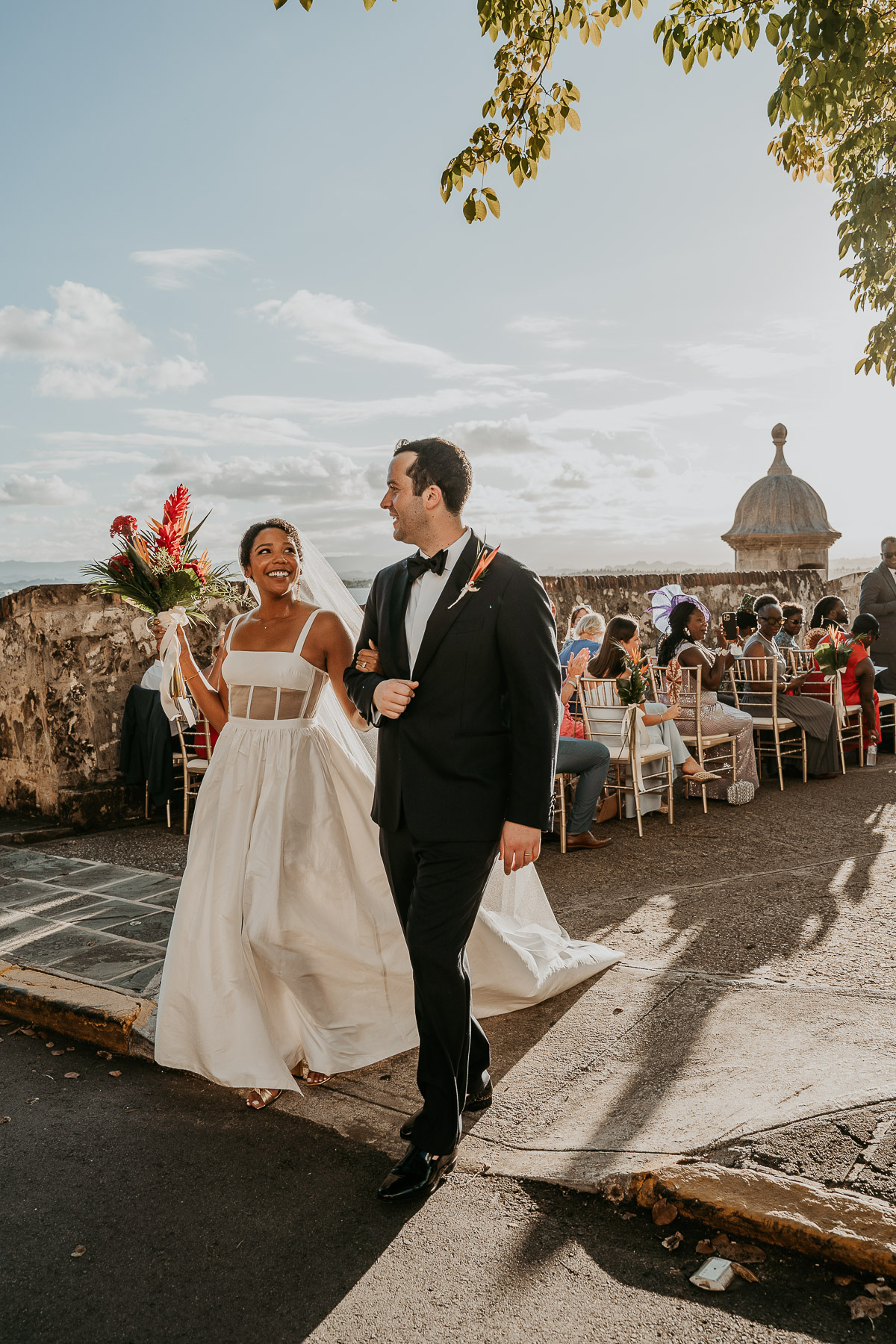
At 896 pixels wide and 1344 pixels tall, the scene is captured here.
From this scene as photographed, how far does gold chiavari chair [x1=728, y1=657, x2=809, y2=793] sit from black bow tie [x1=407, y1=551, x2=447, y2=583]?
271 inches

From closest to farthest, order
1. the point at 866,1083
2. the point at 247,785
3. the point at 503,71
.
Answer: the point at 866,1083 < the point at 247,785 < the point at 503,71

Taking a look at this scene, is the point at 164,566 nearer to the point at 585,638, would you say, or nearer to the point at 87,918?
the point at 87,918

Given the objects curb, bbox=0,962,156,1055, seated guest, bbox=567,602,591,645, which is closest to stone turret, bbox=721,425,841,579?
seated guest, bbox=567,602,591,645

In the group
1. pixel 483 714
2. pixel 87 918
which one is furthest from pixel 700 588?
pixel 483 714

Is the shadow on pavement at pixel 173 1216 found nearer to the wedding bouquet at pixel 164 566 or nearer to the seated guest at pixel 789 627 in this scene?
the wedding bouquet at pixel 164 566

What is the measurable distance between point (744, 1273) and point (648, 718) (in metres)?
5.44

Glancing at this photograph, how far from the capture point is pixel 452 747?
2.87m

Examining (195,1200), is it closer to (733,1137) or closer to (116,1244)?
(116,1244)

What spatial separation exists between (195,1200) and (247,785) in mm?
1392

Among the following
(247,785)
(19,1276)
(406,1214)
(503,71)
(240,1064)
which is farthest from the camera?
(503,71)

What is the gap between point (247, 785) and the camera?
3.73 meters

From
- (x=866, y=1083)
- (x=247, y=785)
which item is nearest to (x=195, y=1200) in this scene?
(x=247, y=785)

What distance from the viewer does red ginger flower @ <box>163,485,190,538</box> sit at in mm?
5086

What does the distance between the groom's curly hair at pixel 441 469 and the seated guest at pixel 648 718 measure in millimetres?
4951
